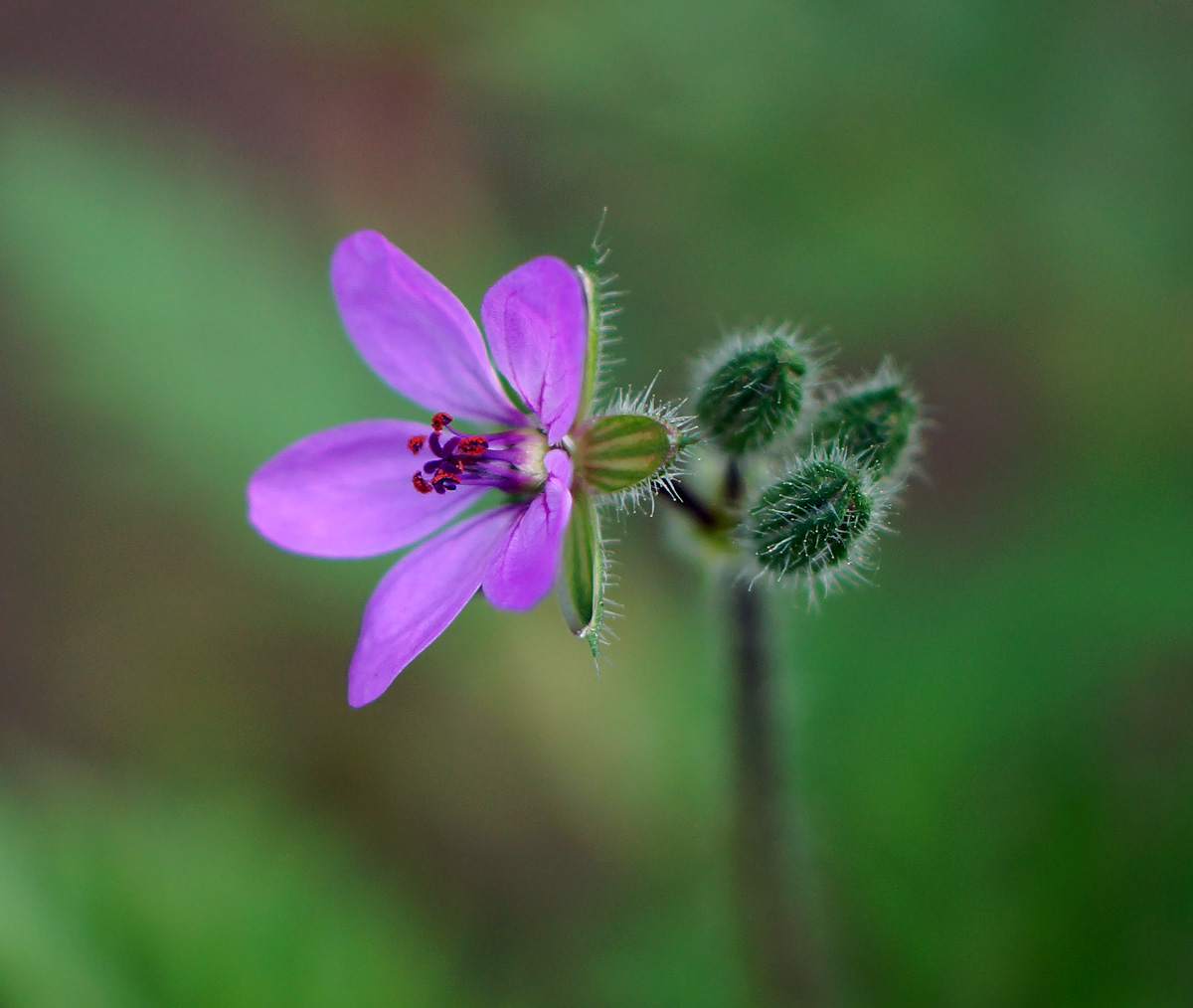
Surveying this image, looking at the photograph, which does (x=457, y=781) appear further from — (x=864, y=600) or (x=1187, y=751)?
(x=1187, y=751)

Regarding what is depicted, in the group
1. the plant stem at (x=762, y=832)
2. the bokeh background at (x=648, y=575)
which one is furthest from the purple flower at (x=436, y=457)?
the bokeh background at (x=648, y=575)

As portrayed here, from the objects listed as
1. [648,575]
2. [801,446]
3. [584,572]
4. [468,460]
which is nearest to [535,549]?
[584,572]

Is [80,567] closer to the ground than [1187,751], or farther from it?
farther from it

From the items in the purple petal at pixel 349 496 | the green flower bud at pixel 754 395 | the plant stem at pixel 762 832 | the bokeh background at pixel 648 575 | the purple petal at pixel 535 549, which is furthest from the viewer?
the bokeh background at pixel 648 575

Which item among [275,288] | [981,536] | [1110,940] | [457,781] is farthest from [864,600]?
[275,288]

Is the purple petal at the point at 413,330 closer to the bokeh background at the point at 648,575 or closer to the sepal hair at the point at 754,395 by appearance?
the sepal hair at the point at 754,395

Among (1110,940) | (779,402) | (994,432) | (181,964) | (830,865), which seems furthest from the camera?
(994,432)
